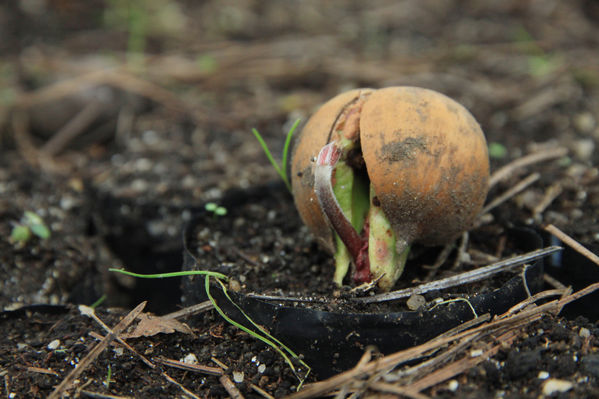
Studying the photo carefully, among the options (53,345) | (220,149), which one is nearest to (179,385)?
(53,345)

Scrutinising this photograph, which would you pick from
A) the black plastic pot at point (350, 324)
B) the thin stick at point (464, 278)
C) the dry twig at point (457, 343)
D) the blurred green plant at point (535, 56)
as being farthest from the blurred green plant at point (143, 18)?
the dry twig at point (457, 343)

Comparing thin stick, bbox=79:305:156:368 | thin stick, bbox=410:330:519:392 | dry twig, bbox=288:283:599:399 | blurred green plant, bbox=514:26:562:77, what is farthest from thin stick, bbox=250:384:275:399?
blurred green plant, bbox=514:26:562:77

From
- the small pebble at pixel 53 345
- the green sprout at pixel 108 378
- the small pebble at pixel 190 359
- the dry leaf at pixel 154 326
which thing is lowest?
the small pebble at pixel 190 359

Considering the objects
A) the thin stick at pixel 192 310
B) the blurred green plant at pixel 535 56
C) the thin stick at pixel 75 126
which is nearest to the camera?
the thin stick at pixel 192 310

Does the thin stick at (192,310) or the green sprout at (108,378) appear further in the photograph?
the thin stick at (192,310)

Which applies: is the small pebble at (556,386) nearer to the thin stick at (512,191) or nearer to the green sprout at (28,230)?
the thin stick at (512,191)

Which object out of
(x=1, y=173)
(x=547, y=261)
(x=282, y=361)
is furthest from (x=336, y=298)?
(x=1, y=173)

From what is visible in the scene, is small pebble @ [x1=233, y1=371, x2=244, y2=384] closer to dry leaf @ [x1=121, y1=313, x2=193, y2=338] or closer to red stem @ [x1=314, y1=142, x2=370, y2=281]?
dry leaf @ [x1=121, y1=313, x2=193, y2=338]

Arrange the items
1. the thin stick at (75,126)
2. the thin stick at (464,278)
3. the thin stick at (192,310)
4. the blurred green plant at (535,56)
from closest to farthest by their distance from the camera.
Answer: the thin stick at (464,278) < the thin stick at (192,310) < the thin stick at (75,126) < the blurred green plant at (535,56)
